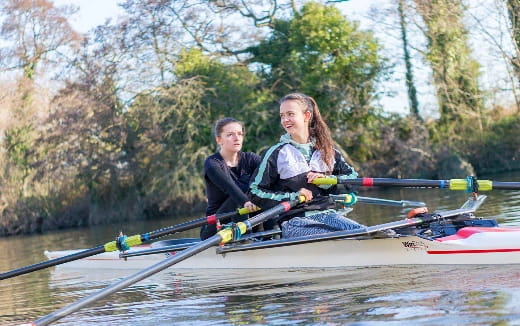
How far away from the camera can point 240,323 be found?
4.38m

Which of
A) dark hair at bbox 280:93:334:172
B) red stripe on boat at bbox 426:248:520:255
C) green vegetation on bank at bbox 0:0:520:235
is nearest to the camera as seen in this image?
red stripe on boat at bbox 426:248:520:255

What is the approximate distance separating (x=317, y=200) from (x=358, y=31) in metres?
17.5

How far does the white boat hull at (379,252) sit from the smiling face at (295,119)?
38.0 inches

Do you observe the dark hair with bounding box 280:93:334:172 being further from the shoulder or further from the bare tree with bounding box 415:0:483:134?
the bare tree with bounding box 415:0:483:134

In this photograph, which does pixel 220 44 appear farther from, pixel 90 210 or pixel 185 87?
pixel 90 210

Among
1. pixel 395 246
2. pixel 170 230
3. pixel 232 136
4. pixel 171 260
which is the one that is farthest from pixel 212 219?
pixel 171 260

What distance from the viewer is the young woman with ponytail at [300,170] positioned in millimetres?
6352

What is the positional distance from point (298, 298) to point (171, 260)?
917mm

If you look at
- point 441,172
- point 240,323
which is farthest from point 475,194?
point 441,172

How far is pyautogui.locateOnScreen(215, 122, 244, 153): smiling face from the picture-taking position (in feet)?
23.8

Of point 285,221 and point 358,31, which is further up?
point 358,31

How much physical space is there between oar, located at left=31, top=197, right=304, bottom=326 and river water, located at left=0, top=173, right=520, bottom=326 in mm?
323

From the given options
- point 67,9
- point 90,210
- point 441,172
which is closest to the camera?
point 441,172

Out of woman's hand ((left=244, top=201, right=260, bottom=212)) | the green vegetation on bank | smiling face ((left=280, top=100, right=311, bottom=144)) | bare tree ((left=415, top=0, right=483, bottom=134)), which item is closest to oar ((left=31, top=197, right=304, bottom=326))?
smiling face ((left=280, top=100, right=311, bottom=144))
